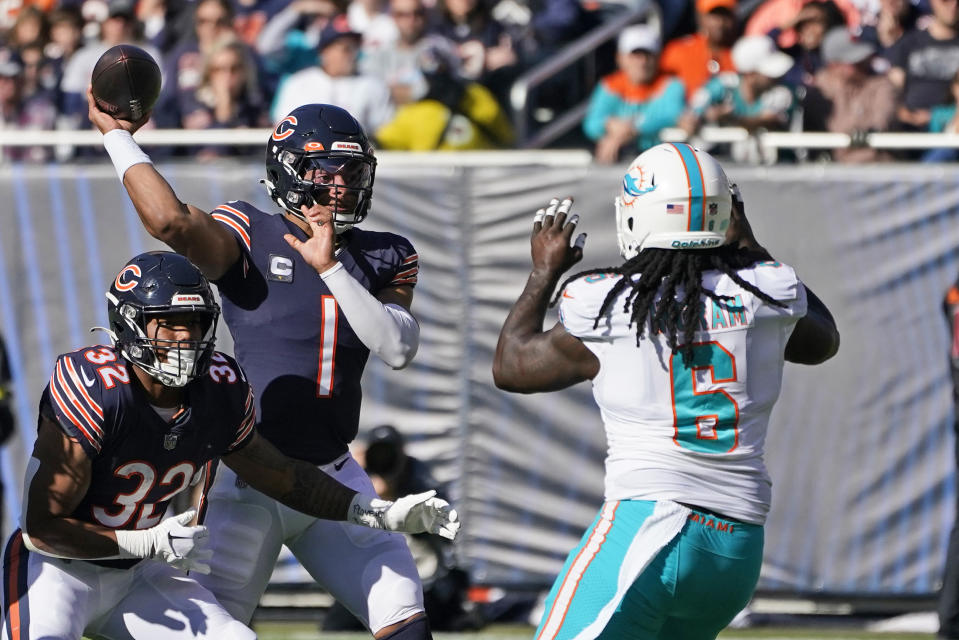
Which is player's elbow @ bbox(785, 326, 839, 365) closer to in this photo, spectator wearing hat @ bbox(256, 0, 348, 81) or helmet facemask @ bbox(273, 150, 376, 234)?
helmet facemask @ bbox(273, 150, 376, 234)

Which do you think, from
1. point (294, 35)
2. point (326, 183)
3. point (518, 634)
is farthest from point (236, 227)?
point (294, 35)

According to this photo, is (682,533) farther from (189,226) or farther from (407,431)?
(407,431)

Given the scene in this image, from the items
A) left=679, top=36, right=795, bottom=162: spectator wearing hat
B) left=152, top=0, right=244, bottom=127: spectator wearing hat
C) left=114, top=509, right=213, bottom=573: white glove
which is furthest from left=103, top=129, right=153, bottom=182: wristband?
left=152, top=0, right=244, bottom=127: spectator wearing hat

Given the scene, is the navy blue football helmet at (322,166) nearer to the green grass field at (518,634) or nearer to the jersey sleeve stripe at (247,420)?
the jersey sleeve stripe at (247,420)

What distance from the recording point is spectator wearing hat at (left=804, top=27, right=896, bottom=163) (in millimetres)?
7766

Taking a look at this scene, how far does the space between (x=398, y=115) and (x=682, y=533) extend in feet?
16.7

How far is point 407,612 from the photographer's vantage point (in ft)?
12.9

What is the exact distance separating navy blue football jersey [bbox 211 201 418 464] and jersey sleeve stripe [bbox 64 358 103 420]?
0.50 metres

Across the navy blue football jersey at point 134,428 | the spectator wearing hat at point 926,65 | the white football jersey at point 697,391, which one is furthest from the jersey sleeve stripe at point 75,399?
the spectator wearing hat at point 926,65

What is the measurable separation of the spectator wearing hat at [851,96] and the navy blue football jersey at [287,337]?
4.30 meters

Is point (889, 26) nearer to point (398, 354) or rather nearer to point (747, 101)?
point (747, 101)

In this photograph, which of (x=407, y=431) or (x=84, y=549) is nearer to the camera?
(x=84, y=549)

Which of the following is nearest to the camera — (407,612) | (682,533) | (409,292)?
(682,533)

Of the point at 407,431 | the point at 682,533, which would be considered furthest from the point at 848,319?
the point at 682,533
